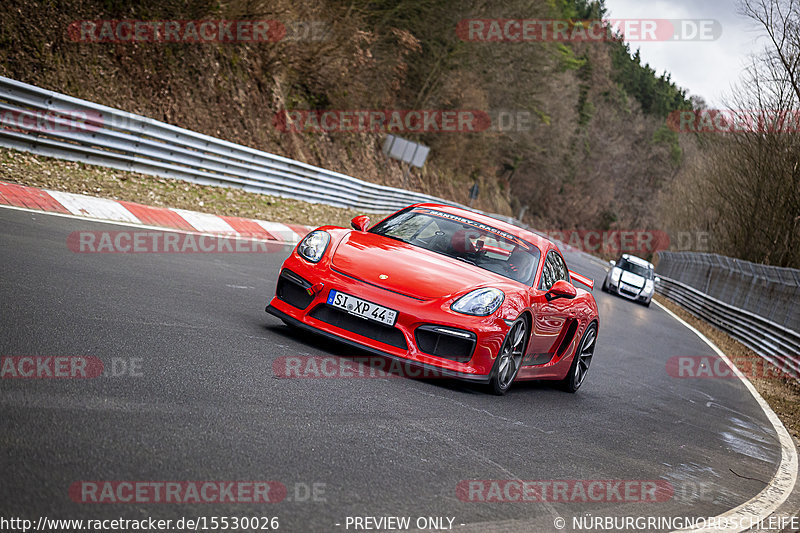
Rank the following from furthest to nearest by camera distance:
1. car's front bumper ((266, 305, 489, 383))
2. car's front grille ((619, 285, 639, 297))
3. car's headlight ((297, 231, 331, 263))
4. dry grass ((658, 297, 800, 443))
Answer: car's front grille ((619, 285, 639, 297)) < dry grass ((658, 297, 800, 443)) < car's headlight ((297, 231, 331, 263)) < car's front bumper ((266, 305, 489, 383))

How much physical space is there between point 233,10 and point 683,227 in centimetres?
4700

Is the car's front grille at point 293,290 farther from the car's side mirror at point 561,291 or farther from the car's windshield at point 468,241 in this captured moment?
the car's side mirror at point 561,291

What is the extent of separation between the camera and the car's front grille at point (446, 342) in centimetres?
656

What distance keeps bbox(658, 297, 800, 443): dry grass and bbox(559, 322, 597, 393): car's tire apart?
244 cm

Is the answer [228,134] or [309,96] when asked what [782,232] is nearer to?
[309,96]

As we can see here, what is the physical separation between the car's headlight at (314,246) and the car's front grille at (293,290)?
0.20m

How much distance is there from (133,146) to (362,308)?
1048 centimetres

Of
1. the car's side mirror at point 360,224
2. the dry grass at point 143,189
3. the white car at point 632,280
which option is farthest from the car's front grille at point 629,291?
the car's side mirror at point 360,224

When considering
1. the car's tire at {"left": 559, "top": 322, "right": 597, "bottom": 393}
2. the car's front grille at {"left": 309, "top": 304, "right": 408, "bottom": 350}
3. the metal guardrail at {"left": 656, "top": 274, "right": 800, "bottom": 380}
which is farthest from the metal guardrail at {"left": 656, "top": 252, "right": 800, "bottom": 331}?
→ the car's front grille at {"left": 309, "top": 304, "right": 408, "bottom": 350}

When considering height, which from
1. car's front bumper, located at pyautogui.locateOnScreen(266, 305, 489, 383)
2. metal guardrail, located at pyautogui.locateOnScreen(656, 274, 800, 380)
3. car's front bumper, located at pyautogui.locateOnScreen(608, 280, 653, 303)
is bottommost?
car's front bumper, located at pyautogui.locateOnScreen(608, 280, 653, 303)

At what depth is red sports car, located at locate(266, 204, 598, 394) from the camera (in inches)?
260

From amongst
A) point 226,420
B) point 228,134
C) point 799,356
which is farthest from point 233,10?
point 226,420

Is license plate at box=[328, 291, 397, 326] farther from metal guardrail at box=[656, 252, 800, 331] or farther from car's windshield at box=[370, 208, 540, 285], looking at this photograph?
metal guardrail at box=[656, 252, 800, 331]

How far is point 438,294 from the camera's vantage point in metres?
6.70
